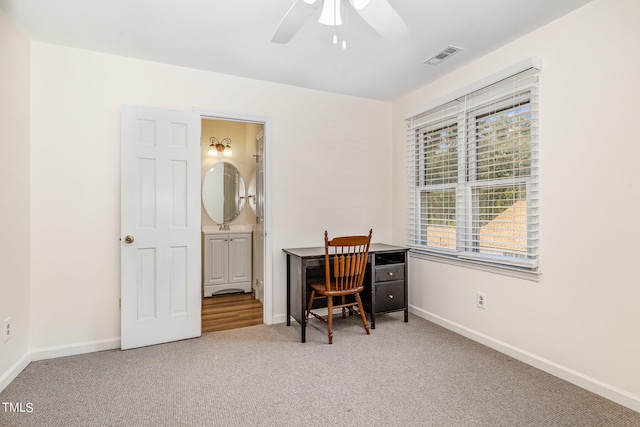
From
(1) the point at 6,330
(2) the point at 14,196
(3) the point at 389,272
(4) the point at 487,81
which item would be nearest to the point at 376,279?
(3) the point at 389,272

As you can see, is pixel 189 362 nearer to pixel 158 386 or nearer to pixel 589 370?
pixel 158 386

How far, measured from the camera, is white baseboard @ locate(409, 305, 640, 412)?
193cm

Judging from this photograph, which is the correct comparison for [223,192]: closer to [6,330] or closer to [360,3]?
[6,330]

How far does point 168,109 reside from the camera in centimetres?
290

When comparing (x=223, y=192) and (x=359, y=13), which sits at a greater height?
(x=359, y=13)

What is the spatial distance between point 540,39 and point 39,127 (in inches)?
150

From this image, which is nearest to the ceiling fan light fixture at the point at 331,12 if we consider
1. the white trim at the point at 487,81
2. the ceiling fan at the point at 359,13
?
the ceiling fan at the point at 359,13

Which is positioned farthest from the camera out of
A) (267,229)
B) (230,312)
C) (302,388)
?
(230,312)

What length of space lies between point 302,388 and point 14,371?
1972mm

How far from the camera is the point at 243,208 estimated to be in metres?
4.84

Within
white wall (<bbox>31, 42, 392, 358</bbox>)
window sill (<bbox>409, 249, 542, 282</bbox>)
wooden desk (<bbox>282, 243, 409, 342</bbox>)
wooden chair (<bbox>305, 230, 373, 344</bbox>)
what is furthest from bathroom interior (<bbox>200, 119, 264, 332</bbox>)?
window sill (<bbox>409, 249, 542, 282</bbox>)

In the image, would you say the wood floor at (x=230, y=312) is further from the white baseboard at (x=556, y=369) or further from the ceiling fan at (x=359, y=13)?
the ceiling fan at (x=359, y=13)

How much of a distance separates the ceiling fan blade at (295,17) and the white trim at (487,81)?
1696mm

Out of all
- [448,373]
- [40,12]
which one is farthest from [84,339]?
[448,373]
